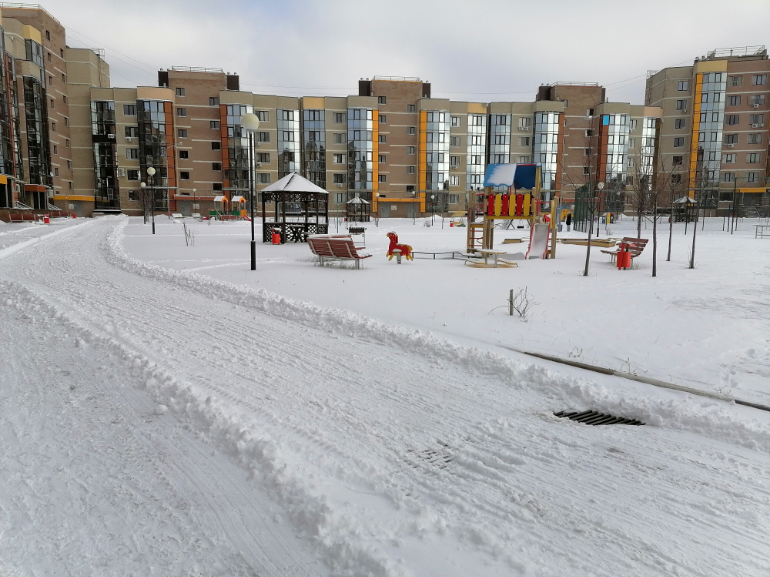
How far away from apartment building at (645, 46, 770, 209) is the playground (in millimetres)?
64509

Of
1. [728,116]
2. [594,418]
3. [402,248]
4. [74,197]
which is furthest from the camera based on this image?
[728,116]

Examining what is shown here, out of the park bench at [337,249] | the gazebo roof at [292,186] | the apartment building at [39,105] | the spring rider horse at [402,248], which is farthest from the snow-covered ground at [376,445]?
the apartment building at [39,105]

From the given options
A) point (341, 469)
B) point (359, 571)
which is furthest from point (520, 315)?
point (359, 571)

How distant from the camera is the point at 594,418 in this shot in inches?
169

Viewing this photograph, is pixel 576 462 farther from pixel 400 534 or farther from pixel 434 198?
pixel 434 198

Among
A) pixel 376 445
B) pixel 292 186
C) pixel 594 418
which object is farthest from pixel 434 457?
pixel 292 186

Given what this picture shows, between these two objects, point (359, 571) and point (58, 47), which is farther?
point (58, 47)

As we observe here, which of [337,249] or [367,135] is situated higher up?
[367,135]

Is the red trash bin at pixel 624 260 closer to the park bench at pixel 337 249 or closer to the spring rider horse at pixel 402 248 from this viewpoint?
the spring rider horse at pixel 402 248

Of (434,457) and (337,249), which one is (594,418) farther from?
(337,249)

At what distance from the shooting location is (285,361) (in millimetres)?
5594

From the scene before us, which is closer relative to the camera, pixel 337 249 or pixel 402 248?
pixel 337 249

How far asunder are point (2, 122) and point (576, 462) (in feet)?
202

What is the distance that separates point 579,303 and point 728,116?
7907 centimetres
